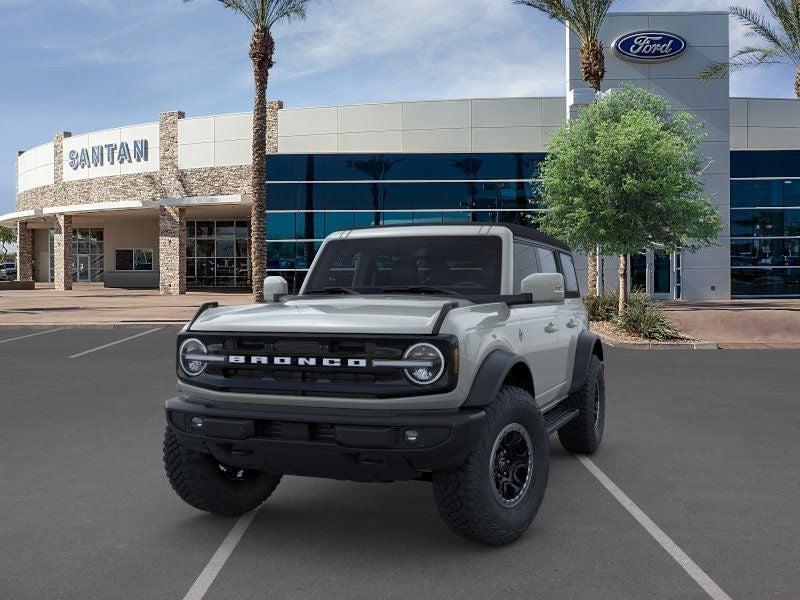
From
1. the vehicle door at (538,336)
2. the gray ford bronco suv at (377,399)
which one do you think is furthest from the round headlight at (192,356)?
the vehicle door at (538,336)

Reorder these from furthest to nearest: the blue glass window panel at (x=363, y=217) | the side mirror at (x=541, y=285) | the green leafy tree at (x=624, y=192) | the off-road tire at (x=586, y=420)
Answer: the blue glass window panel at (x=363, y=217) < the green leafy tree at (x=624, y=192) < the off-road tire at (x=586, y=420) < the side mirror at (x=541, y=285)

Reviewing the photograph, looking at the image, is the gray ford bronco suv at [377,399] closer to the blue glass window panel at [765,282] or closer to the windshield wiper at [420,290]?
the windshield wiper at [420,290]

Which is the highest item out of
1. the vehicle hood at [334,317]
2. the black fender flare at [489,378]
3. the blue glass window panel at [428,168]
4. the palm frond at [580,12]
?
the palm frond at [580,12]

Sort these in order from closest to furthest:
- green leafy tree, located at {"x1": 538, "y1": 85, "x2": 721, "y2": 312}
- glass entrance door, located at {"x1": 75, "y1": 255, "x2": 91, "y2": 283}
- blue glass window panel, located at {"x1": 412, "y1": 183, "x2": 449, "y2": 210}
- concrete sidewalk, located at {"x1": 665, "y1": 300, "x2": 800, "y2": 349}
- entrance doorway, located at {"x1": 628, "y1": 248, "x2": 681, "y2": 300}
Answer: concrete sidewalk, located at {"x1": 665, "y1": 300, "x2": 800, "y2": 349}, green leafy tree, located at {"x1": 538, "y1": 85, "x2": 721, "y2": 312}, entrance doorway, located at {"x1": 628, "y1": 248, "x2": 681, "y2": 300}, blue glass window panel, located at {"x1": 412, "y1": 183, "x2": 449, "y2": 210}, glass entrance door, located at {"x1": 75, "y1": 255, "x2": 91, "y2": 283}

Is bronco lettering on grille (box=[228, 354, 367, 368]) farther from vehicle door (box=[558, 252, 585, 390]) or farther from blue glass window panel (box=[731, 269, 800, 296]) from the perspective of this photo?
blue glass window panel (box=[731, 269, 800, 296])

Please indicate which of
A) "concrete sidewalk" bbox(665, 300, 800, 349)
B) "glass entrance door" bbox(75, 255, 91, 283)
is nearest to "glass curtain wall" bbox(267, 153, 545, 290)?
"concrete sidewalk" bbox(665, 300, 800, 349)

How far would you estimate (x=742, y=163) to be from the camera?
3453cm

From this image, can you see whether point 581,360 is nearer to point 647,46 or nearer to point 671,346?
point 671,346

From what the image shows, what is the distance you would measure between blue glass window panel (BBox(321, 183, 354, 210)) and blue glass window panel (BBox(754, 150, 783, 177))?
1829 cm

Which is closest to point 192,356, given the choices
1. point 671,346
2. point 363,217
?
point 671,346

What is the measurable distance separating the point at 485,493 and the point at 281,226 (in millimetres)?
31461

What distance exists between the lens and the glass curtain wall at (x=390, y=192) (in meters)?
33.9

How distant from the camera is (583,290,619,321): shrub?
21.4 m

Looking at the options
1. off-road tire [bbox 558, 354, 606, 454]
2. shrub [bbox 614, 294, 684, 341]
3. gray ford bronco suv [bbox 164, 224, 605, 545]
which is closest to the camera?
gray ford bronco suv [bbox 164, 224, 605, 545]
